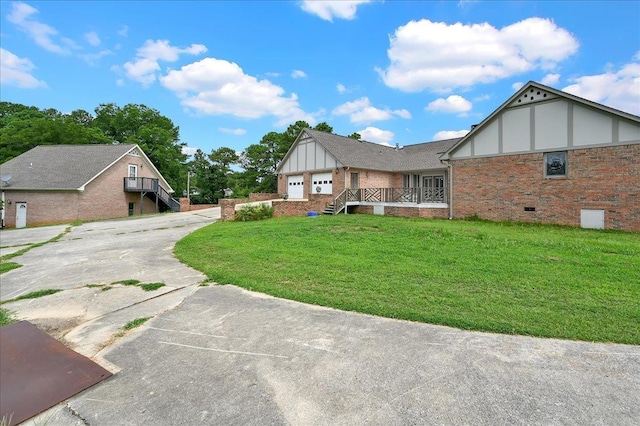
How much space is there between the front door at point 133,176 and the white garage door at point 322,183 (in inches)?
674

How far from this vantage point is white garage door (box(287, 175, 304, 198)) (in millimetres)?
24594

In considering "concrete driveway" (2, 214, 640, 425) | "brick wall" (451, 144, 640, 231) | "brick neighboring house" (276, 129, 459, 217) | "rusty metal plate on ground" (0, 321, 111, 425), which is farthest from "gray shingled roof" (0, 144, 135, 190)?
"brick wall" (451, 144, 640, 231)

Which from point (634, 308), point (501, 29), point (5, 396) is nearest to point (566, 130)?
point (501, 29)

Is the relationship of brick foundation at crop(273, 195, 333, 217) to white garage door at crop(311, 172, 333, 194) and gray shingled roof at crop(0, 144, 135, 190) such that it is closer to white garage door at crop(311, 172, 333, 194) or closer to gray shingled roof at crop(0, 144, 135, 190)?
white garage door at crop(311, 172, 333, 194)

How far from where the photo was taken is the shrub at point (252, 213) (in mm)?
16641

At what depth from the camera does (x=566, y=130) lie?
12500 mm

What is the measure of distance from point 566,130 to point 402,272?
1208 centimetres

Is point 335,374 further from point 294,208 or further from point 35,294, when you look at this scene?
point 294,208

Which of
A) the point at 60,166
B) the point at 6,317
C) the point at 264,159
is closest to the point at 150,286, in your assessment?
the point at 6,317

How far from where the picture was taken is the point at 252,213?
659 inches

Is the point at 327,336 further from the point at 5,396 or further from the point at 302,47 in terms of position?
the point at 302,47

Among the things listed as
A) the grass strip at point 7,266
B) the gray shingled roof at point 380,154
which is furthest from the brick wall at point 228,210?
the grass strip at point 7,266

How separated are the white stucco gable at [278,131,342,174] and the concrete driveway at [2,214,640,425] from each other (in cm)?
1783

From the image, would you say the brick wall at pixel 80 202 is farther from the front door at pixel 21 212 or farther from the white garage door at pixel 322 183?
the white garage door at pixel 322 183
